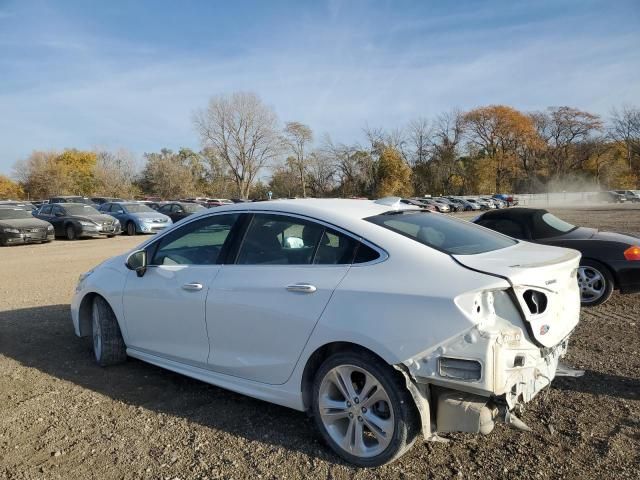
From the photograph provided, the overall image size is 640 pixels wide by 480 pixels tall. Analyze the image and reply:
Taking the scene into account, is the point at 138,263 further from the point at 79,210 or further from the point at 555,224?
the point at 79,210

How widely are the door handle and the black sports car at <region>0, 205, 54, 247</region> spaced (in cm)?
1866

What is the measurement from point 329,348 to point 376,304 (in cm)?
47

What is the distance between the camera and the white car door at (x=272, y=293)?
3068 millimetres

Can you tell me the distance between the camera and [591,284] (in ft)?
21.2

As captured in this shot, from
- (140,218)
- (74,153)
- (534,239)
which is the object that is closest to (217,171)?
(74,153)

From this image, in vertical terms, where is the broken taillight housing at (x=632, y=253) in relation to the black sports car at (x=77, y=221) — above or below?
above

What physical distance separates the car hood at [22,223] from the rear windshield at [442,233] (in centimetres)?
1894

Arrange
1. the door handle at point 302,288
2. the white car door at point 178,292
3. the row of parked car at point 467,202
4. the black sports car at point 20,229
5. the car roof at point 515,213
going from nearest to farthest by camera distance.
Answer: the door handle at point 302,288
the white car door at point 178,292
the car roof at point 515,213
the black sports car at point 20,229
the row of parked car at point 467,202

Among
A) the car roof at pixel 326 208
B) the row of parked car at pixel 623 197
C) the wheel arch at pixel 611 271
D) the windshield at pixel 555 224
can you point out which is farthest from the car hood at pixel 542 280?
the row of parked car at pixel 623 197

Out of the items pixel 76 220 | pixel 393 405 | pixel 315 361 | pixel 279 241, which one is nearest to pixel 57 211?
pixel 76 220

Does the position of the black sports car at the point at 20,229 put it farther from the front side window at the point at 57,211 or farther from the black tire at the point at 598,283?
the black tire at the point at 598,283

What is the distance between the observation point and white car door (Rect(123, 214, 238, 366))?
369cm

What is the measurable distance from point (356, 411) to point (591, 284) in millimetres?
4853

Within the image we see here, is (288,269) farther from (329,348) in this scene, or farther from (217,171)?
(217,171)
